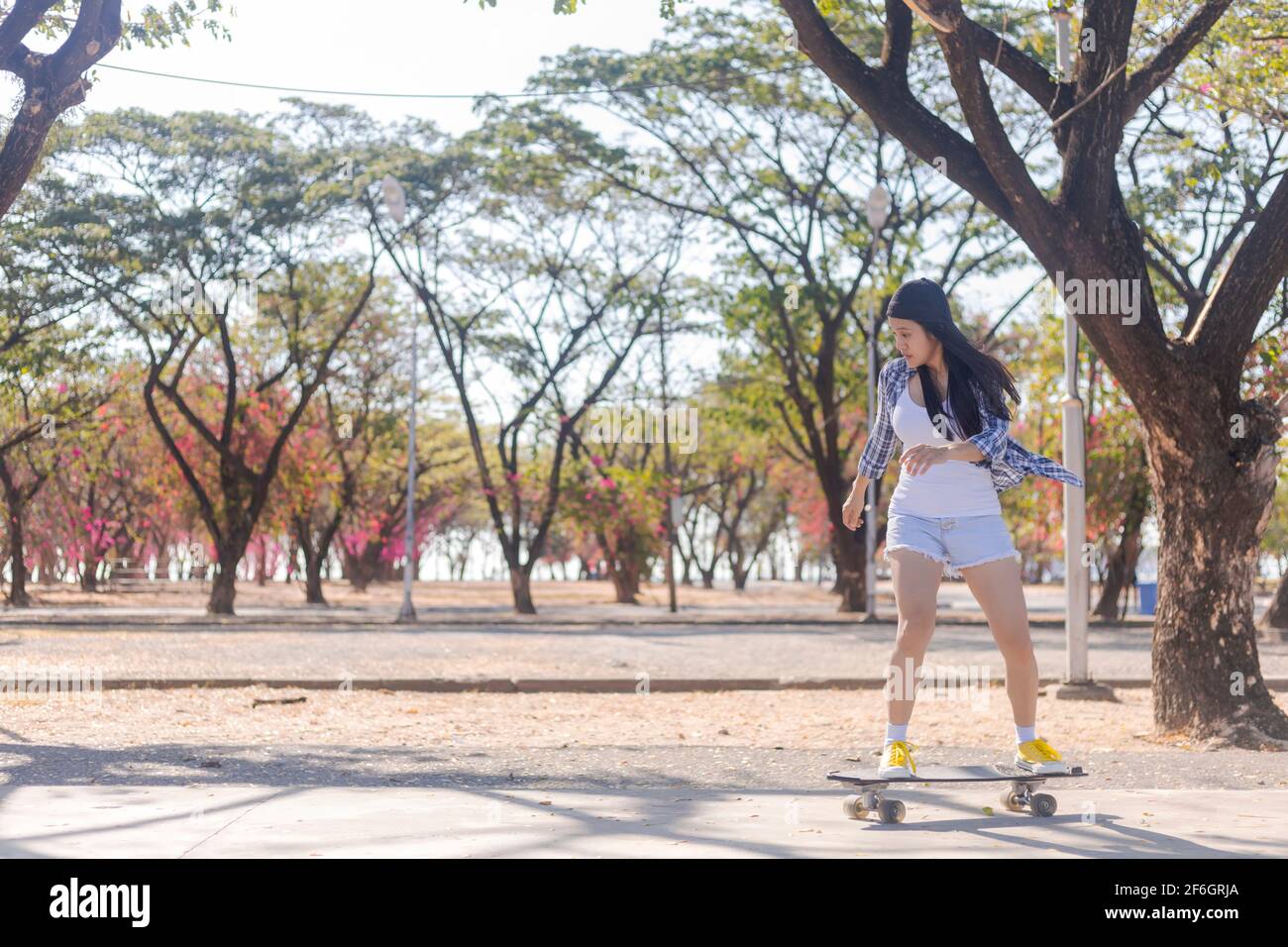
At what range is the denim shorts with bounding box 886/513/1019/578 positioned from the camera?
5.35 metres

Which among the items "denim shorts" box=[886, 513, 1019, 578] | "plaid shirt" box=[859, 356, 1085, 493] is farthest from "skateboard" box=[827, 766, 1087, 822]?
A: "plaid shirt" box=[859, 356, 1085, 493]

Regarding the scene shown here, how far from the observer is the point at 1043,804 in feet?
17.4

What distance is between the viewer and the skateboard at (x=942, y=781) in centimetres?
513

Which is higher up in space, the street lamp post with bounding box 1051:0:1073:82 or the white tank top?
the street lamp post with bounding box 1051:0:1073:82

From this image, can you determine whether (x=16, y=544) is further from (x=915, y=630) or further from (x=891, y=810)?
(x=891, y=810)

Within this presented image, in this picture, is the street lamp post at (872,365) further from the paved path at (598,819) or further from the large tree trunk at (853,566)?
the paved path at (598,819)

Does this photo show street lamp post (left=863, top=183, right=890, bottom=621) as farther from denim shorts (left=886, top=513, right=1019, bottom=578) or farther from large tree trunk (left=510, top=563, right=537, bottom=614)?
denim shorts (left=886, top=513, right=1019, bottom=578)

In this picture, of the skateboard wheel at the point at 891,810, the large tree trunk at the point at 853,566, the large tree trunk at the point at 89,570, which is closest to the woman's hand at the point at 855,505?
the skateboard wheel at the point at 891,810

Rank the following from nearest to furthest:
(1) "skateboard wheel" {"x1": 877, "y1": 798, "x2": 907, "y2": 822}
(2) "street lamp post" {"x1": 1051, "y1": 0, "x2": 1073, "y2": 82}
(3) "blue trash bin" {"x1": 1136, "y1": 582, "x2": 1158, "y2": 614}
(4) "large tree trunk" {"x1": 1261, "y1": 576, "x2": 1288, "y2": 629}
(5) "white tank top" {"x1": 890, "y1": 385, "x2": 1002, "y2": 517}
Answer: (1) "skateboard wheel" {"x1": 877, "y1": 798, "x2": 907, "y2": 822}, (5) "white tank top" {"x1": 890, "y1": 385, "x2": 1002, "y2": 517}, (2) "street lamp post" {"x1": 1051, "y1": 0, "x2": 1073, "y2": 82}, (4) "large tree trunk" {"x1": 1261, "y1": 576, "x2": 1288, "y2": 629}, (3) "blue trash bin" {"x1": 1136, "y1": 582, "x2": 1158, "y2": 614}

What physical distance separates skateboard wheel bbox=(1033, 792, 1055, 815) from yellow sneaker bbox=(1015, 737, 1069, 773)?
10cm

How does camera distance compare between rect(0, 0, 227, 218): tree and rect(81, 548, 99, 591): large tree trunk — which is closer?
rect(0, 0, 227, 218): tree

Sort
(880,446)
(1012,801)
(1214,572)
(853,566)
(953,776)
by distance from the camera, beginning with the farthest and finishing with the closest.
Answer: (853,566) → (1214,572) → (880,446) → (1012,801) → (953,776)

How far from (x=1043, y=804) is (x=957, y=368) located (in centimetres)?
167

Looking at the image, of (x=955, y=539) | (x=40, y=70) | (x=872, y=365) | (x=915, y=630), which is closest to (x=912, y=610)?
(x=915, y=630)
